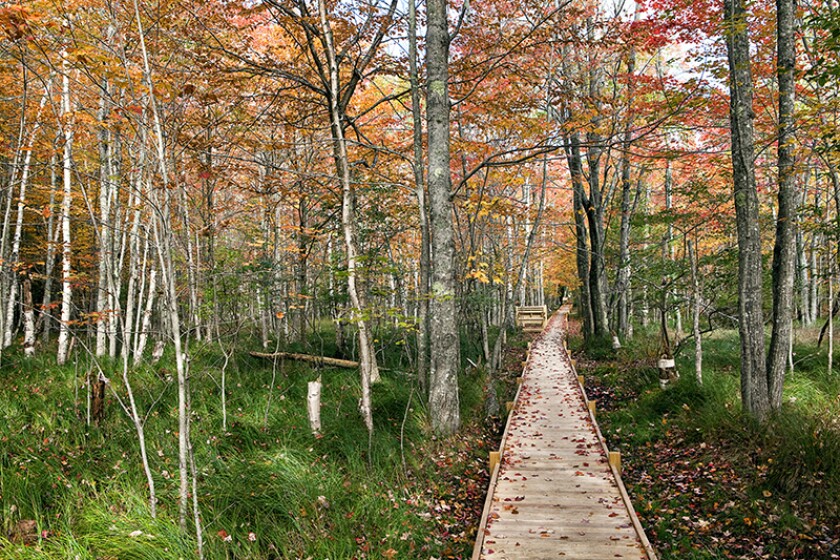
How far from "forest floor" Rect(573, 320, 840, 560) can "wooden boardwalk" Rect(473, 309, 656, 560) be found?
534 millimetres

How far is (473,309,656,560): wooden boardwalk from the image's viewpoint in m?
4.45

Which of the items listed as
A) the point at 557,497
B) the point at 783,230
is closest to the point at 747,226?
the point at 783,230

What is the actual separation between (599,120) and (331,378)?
10138 mm

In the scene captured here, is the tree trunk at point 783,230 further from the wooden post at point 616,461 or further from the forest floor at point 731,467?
the wooden post at point 616,461

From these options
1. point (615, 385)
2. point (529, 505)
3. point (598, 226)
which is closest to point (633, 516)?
point (529, 505)

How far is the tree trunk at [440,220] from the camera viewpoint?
7027 mm

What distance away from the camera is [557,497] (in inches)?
215

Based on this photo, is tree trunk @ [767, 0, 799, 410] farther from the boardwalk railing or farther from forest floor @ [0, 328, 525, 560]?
the boardwalk railing

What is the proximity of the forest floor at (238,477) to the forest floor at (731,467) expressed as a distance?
233cm

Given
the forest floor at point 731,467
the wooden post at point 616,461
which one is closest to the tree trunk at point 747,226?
the forest floor at point 731,467

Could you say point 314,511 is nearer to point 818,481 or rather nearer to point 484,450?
point 484,450

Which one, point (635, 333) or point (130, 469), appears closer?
point (130, 469)

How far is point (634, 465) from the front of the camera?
22.8 feet

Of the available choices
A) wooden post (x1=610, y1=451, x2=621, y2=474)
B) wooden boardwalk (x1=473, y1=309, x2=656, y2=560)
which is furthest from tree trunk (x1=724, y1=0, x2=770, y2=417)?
wooden boardwalk (x1=473, y1=309, x2=656, y2=560)
